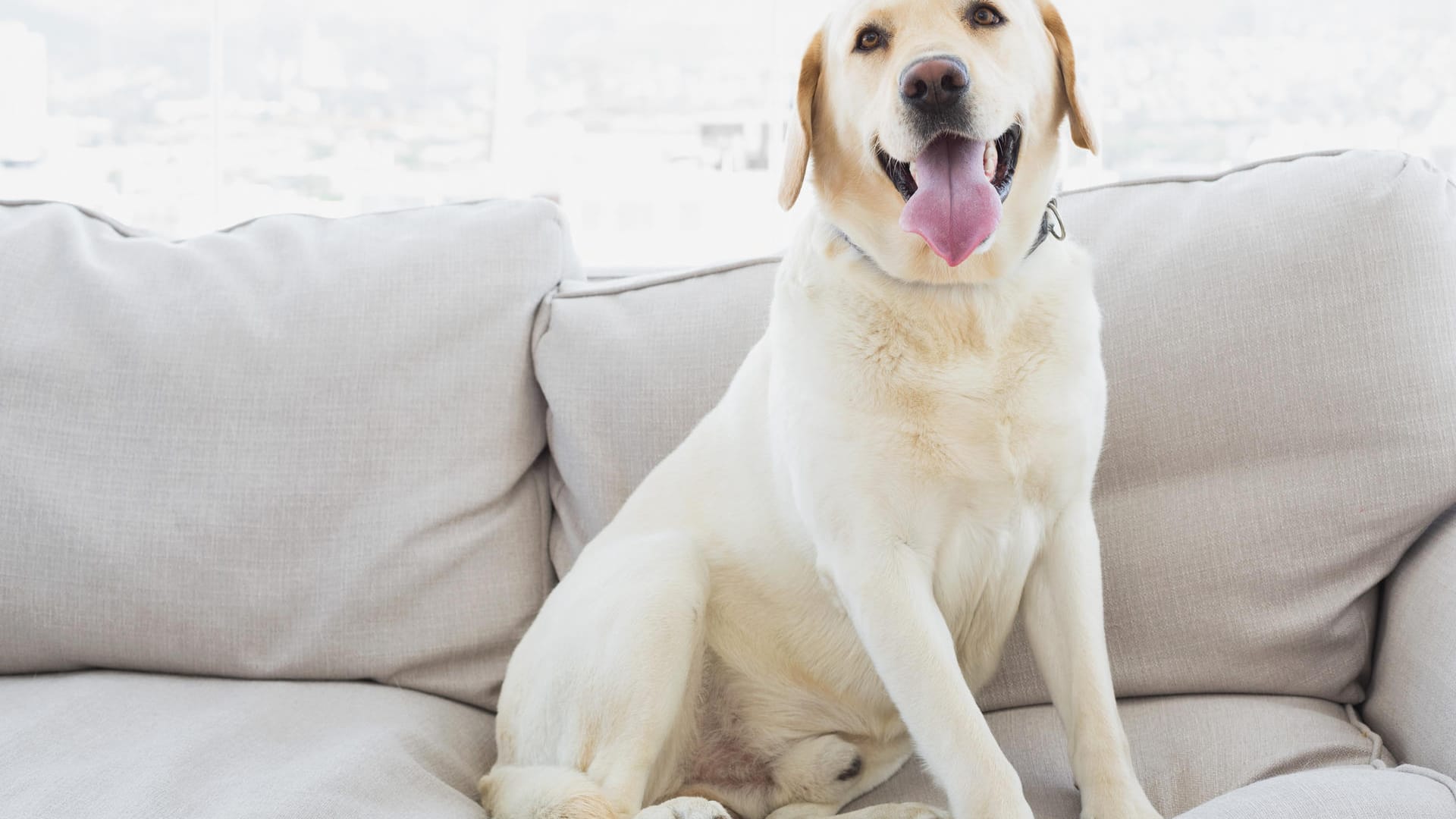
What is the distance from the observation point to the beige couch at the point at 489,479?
4.58 feet

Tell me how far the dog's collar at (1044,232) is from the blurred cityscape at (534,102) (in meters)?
2.99

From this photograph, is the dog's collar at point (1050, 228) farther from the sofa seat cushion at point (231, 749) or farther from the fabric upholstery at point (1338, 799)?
the sofa seat cushion at point (231, 749)

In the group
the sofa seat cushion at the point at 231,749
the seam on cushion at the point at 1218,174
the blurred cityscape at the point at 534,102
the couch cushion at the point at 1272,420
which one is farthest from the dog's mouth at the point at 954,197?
the blurred cityscape at the point at 534,102

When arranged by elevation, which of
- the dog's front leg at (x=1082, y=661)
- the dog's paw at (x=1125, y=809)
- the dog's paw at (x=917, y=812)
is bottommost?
the dog's paw at (x=917, y=812)

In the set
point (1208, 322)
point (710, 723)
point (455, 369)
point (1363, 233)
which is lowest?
point (710, 723)

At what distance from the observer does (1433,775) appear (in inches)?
45.1

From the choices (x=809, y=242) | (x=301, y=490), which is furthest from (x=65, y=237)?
(x=809, y=242)

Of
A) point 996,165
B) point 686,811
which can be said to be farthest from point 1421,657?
point 686,811

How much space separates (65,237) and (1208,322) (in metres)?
1.70

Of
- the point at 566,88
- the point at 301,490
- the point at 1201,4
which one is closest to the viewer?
the point at 301,490

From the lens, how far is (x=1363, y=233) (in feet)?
4.83

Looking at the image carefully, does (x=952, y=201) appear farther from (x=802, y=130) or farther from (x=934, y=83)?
(x=802, y=130)

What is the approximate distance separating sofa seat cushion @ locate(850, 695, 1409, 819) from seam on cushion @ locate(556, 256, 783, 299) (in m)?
0.76

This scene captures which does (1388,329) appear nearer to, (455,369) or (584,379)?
(584,379)
